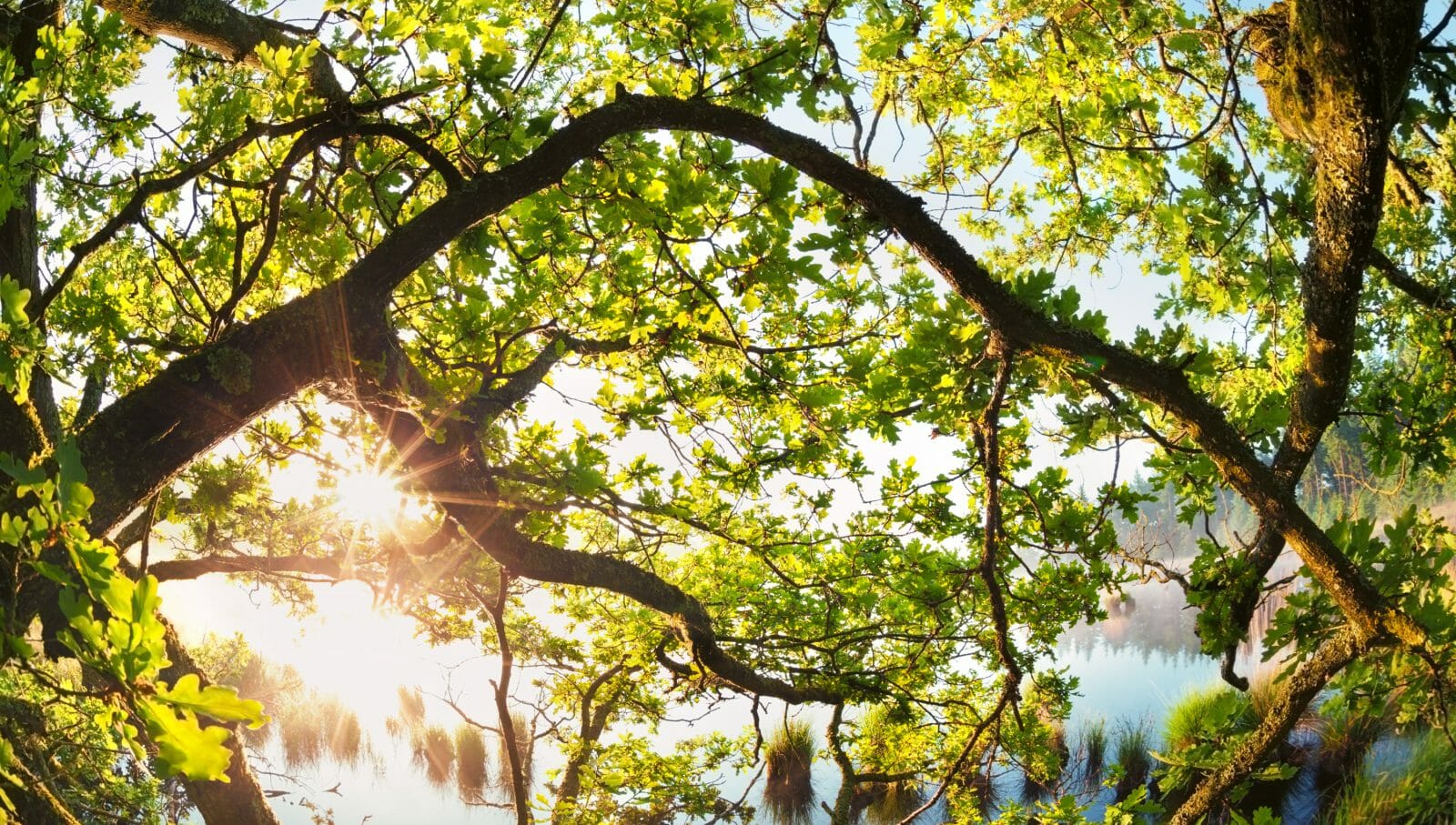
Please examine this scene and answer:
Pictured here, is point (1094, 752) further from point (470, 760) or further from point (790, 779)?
point (470, 760)

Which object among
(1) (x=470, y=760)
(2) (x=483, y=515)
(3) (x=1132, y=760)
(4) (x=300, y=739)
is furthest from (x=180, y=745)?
(4) (x=300, y=739)

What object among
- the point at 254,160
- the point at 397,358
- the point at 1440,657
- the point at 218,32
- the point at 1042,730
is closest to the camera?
the point at 1440,657

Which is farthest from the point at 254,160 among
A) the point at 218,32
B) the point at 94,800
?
the point at 94,800

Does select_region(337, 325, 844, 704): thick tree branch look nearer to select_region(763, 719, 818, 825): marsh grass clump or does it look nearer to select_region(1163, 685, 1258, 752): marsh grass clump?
select_region(1163, 685, 1258, 752): marsh grass clump

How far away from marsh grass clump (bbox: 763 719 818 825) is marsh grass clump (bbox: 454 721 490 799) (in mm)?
4696

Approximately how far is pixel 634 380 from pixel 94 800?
5783 millimetres

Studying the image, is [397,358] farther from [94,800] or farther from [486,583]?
[94,800]

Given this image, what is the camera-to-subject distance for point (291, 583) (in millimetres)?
6676

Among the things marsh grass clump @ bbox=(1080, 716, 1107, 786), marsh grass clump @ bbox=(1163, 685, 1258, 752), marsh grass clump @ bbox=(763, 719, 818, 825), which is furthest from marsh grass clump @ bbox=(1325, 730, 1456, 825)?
marsh grass clump @ bbox=(763, 719, 818, 825)

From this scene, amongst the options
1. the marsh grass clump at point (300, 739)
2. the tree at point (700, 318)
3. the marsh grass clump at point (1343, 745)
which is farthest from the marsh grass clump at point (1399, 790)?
the marsh grass clump at point (300, 739)

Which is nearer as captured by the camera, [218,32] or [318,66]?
[218,32]

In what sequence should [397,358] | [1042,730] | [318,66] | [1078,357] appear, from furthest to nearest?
[1042,730]
[318,66]
[397,358]
[1078,357]

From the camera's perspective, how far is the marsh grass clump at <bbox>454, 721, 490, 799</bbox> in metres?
13.3

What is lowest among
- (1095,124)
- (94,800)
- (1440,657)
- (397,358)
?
(1440,657)
